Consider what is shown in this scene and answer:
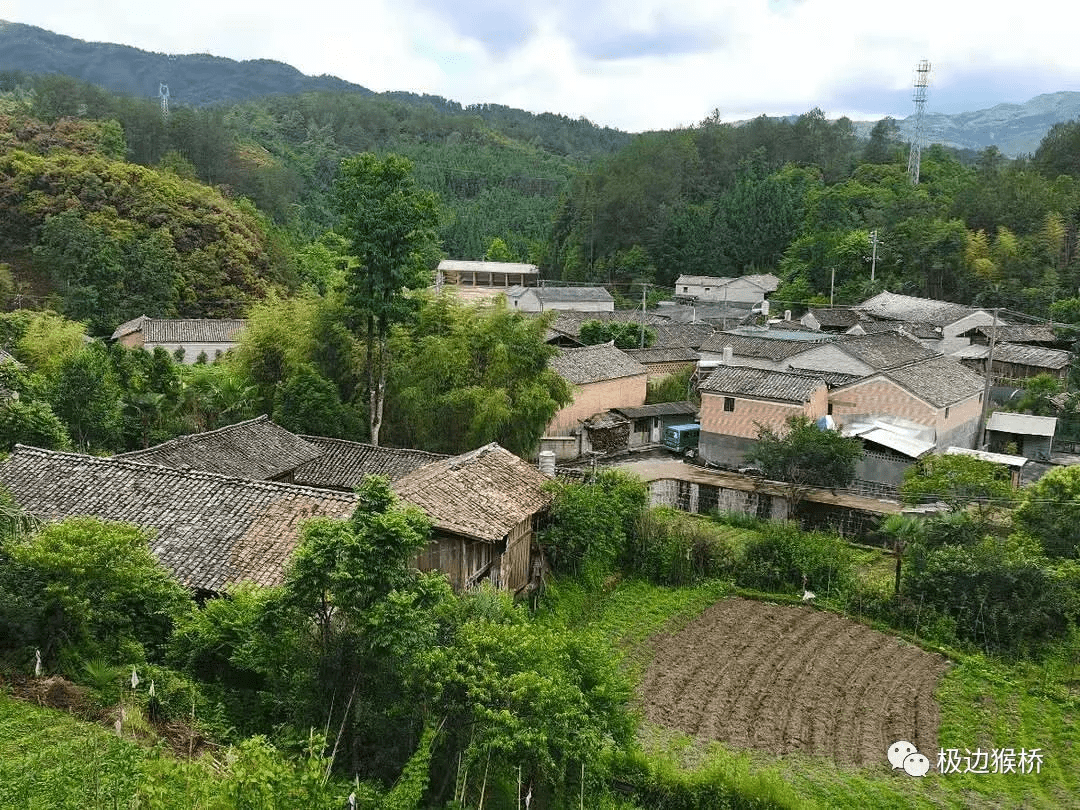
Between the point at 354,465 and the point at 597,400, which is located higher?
the point at 354,465

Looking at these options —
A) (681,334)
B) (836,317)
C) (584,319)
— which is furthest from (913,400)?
(584,319)

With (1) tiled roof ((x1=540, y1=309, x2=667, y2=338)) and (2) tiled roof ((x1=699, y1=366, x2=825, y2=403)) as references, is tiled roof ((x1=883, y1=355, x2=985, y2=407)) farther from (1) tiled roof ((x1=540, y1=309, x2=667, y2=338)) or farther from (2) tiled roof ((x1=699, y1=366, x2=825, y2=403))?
(1) tiled roof ((x1=540, y1=309, x2=667, y2=338))

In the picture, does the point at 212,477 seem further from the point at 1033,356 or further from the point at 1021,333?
the point at 1021,333

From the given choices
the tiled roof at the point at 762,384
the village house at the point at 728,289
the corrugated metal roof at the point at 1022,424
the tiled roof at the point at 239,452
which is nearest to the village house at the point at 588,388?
the tiled roof at the point at 762,384

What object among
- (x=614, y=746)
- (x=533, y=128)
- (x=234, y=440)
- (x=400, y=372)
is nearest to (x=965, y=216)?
(x=400, y=372)

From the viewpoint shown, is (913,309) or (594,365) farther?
(913,309)

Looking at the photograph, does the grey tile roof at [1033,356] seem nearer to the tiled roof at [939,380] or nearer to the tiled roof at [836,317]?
the tiled roof at [836,317]
